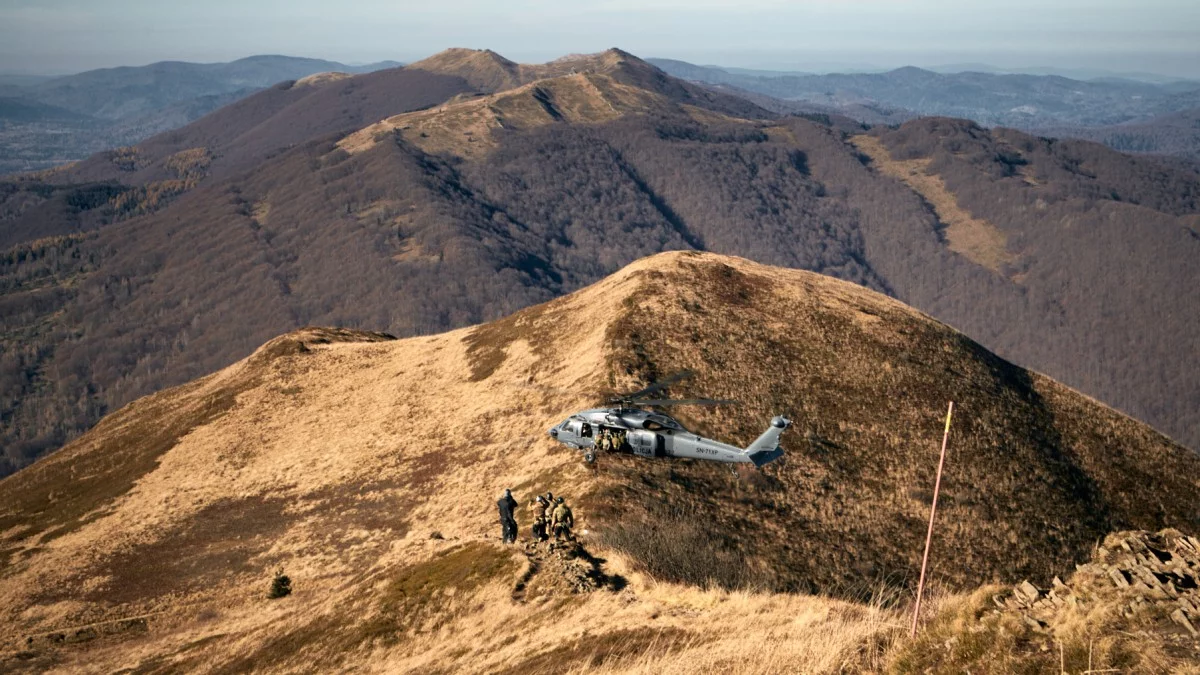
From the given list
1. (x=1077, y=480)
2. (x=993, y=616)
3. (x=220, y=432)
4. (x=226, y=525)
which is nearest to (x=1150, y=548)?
(x=993, y=616)

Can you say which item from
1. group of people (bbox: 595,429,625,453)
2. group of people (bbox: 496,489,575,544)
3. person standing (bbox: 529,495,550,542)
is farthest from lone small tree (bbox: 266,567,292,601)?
group of people (bbox: 595,429,625,453)

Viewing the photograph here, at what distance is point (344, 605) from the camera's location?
37500 millimetres

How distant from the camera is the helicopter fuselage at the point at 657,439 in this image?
34562 millimetres

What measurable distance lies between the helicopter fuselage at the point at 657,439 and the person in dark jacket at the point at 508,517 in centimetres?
443

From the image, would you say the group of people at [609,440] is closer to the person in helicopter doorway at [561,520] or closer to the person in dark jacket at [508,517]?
the person in helicopter doorway at [561,520]

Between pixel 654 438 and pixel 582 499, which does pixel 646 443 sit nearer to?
pixel 654 438

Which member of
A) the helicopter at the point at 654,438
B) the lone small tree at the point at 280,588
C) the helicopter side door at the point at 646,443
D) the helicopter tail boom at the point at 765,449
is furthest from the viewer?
the lone small tree at the point at 280,588

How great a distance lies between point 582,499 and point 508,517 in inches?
251

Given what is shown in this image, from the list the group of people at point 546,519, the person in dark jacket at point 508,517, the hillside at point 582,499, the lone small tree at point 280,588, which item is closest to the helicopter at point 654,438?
the group of people at point 546,519

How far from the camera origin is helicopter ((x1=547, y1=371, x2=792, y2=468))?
34500 millimetres

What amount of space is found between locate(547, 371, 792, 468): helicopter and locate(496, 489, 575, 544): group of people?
3.44 meters

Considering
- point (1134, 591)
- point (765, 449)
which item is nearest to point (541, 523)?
point (765, 449)

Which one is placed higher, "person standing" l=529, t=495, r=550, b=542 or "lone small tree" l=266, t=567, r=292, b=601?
"person standing" l=529, t=495, r=550, b=542

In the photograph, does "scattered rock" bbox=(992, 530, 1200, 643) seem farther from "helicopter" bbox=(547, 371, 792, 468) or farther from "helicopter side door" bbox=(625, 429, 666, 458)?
"helicopter side door" bbox=(625, 429, 666, 458)
